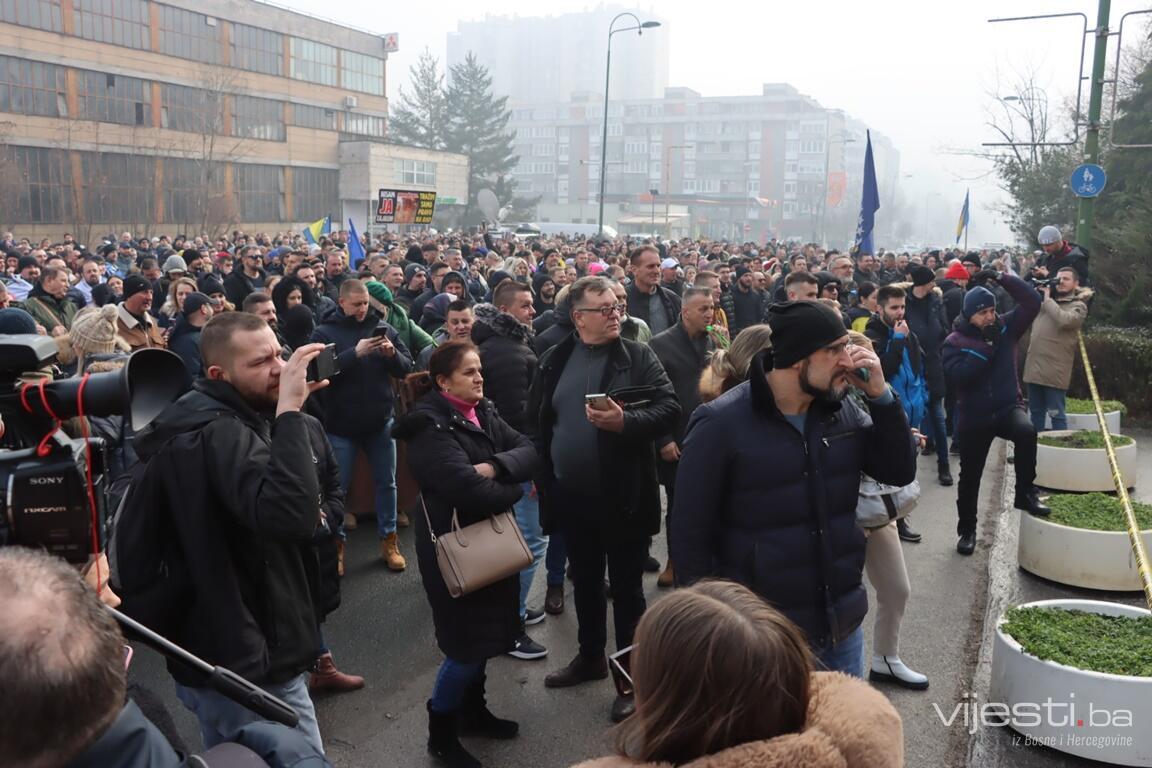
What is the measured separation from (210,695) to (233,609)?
32 cm

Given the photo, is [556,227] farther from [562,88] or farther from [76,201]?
[562,88]

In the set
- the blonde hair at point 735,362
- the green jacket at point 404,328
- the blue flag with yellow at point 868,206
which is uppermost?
the blue flag with yellow at point 868,206

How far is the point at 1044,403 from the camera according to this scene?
31.8ft

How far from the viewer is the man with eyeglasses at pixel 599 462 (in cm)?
467

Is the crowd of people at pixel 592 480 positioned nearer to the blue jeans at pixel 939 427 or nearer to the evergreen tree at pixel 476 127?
the blue jeans at pixel 939 427

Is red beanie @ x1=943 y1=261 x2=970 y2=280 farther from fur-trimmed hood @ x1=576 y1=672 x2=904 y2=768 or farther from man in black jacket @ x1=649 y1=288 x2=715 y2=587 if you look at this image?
fur-trimmed hood @ x1=576 y1=672 x2=904 y2=768

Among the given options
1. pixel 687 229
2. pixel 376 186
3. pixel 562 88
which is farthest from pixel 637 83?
pixel 376 186

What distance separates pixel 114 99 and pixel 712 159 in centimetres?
9640

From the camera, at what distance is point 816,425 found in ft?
10.9

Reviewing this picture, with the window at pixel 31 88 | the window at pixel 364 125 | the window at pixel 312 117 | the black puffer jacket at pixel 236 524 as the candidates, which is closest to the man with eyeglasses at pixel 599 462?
the black puffer jacket at pixel 236 524

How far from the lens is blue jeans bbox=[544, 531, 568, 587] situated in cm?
601

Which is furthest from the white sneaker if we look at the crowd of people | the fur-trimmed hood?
the fur-trimmed hood

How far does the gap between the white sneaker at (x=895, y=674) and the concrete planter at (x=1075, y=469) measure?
410cm

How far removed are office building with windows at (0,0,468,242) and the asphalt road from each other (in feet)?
135
